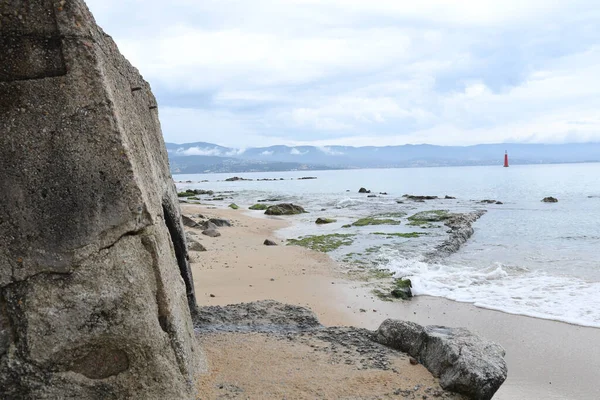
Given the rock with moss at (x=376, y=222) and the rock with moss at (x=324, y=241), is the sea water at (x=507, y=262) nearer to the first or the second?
the rock with moss at (x=324, y=241)

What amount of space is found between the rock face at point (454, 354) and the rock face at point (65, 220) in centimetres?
379

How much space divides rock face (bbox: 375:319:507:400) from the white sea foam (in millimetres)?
5062

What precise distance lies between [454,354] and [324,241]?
53.1 ft

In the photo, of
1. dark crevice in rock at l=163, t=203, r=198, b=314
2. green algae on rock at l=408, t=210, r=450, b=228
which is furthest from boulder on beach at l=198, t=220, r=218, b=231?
dark crevice in rock at l=163, t=203, r=198, b=314

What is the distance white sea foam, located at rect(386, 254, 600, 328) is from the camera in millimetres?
11242

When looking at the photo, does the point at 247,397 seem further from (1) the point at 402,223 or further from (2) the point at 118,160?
(1) the point at 402,223

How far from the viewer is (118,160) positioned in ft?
13.6

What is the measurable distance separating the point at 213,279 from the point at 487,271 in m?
9.05

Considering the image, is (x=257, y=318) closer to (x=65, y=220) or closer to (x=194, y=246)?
(x=65, y=220)

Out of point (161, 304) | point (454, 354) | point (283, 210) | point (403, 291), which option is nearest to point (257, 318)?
point (454, 354)

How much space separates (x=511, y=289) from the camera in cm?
1345

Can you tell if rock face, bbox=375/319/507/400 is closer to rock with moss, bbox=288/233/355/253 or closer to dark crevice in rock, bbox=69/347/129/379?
dark crevice in rock, bbox=69/347/129/379

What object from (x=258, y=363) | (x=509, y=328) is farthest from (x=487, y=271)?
(x=258, y=363)

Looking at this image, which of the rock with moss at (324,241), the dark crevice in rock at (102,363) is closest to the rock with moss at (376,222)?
the rock with moss at (324,241)
